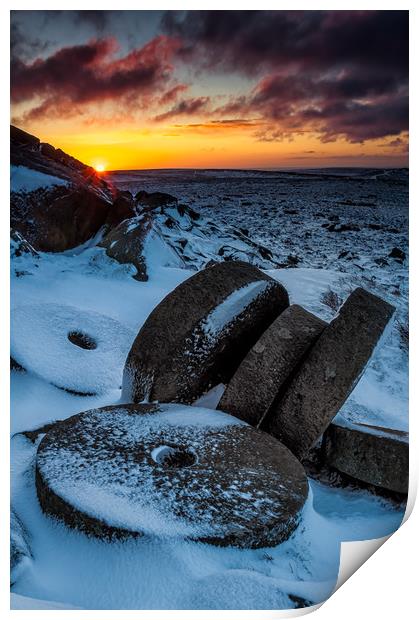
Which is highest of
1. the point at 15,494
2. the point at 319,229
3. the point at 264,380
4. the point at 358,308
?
the point at 319,229

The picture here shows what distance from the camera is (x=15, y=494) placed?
2482 millimetres

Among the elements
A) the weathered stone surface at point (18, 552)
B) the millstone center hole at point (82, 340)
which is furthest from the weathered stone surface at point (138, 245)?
the weathered stone surface at point (18, 552)

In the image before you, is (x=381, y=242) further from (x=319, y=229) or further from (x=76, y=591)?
(x=76, y=591)

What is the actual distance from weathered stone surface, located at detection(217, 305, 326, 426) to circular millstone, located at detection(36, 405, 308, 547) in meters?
0.09

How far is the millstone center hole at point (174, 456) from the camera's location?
2.54 metres

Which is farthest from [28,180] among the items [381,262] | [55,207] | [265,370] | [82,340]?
[381,262]

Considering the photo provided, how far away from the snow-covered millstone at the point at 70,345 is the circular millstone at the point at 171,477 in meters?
0.77

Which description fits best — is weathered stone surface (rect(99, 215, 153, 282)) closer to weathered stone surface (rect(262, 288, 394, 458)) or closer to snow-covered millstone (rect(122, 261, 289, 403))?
snow-covered millstone (rect(122, 261, 289, 403))

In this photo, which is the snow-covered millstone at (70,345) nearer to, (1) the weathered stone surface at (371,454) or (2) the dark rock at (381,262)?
(1) the weathered stone surface at (371,454)

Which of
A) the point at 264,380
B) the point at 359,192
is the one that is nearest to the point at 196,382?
the point at 264,380

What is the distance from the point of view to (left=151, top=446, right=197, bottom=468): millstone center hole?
254 centimetres

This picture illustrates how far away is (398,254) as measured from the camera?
236 inches

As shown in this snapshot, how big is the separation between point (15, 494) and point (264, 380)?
1.20 m

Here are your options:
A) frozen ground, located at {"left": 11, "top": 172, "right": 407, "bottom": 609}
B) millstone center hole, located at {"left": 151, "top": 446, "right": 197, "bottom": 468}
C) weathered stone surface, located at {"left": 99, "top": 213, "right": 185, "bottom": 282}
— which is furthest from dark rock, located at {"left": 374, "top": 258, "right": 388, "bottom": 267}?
millstone center hole, located at {"left": 151, "top": 446, "right": 197, "bottom": 468}
